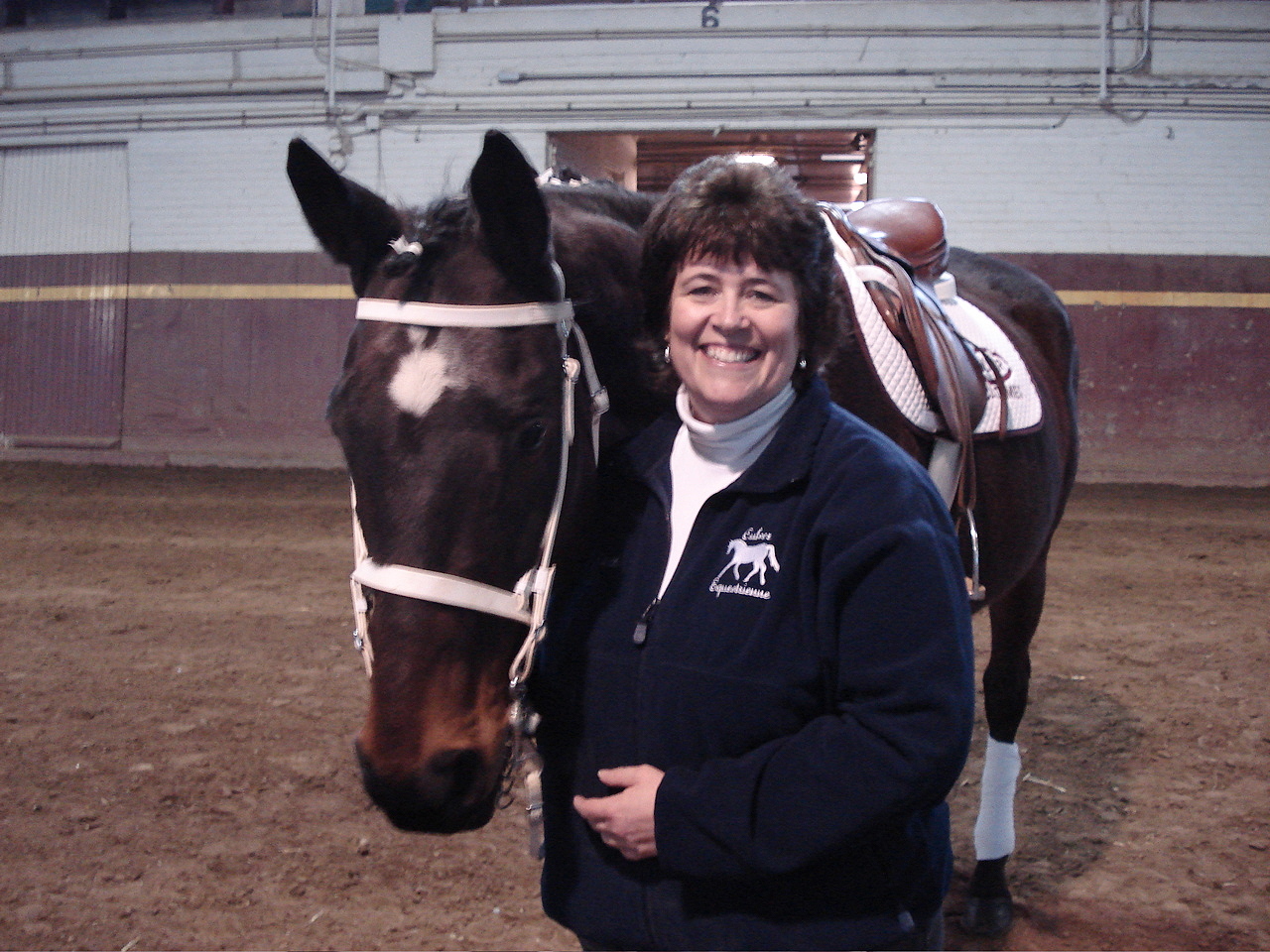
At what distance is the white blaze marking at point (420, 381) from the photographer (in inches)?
54.6

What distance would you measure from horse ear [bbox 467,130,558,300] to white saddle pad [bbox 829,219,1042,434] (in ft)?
3.48

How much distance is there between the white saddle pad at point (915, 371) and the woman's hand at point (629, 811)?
135cm

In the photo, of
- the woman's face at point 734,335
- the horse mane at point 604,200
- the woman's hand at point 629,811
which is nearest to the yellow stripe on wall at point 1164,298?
the horse mane at point 604,200

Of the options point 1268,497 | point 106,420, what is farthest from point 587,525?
point 106,420

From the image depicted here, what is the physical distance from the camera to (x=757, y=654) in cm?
123

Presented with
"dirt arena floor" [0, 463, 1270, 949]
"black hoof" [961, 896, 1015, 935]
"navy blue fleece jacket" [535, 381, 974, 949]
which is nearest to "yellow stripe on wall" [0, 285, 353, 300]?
"dirt arena floor" [0, 463, 1270, 949]

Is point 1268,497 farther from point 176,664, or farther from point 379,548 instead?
point 379,548

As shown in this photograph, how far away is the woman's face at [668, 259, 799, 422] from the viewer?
→ 1.31m

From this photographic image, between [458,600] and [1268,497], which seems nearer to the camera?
[458,600]

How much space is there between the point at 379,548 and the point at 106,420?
1181 centimetres

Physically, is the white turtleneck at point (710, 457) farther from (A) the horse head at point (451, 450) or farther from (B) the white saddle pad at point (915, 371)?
(B) the white saddle pad at point (915, 371)

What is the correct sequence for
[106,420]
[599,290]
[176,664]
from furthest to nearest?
1. [106,420]
2. [176,664]
3. [599,290]

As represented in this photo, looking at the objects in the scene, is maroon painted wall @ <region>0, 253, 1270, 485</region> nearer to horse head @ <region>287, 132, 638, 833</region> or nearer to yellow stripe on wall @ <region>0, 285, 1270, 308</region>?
yellow stripe on wall @ <region>0, 285, 1270, 308</region>

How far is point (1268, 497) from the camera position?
929cm
